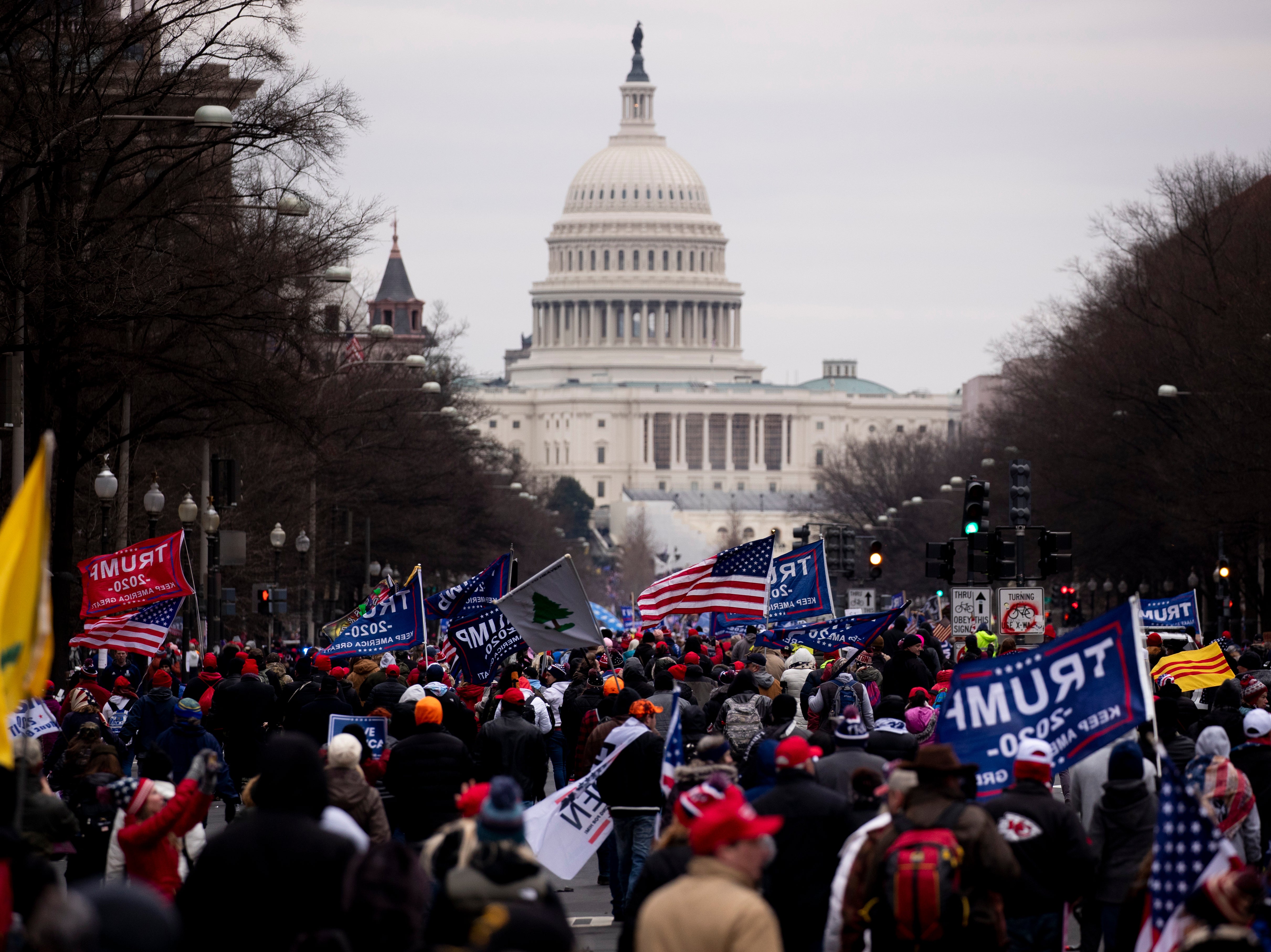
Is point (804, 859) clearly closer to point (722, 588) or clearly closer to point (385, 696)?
point (385, 696)

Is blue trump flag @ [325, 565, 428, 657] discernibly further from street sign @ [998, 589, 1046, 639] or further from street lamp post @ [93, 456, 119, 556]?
street sign @ [998, 589, 1046, 639]

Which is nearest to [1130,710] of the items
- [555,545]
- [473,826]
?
[473,826]

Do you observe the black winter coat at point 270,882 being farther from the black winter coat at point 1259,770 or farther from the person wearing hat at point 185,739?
the person wearing hat at point 185,739

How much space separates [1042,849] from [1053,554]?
18.9 metres

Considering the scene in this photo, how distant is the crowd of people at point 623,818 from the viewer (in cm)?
804

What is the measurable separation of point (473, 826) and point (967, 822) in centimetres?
187

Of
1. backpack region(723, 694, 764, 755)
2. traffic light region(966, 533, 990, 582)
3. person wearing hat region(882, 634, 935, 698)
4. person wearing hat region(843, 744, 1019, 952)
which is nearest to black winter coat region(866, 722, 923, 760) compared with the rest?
backpack region(723, 694, 764, 755)

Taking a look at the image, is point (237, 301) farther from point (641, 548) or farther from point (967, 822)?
point (641, 548)

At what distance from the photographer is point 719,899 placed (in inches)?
307

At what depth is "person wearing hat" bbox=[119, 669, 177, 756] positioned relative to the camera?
18.9 meters

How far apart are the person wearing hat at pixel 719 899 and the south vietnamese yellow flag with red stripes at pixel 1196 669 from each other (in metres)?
11.8

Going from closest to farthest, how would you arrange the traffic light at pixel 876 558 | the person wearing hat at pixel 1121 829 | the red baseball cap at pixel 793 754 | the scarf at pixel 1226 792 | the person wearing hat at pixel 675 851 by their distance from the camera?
the person wearing hat at pixel 675 851
the red baseball cap at pixel 793 754
the person wearing hat at pixel 1121 829
the scarf at pixel 1226 792
the traffic light at pixel 876 558

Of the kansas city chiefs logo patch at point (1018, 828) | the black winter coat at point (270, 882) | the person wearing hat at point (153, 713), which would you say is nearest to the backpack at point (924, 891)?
the kansas city chiefs logo patch at point (1018, 828)

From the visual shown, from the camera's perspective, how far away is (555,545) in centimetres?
11238
